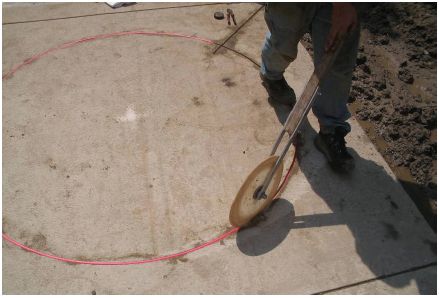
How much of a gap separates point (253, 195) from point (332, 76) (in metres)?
0.92

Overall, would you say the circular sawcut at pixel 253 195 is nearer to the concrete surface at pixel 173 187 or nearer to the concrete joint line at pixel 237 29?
the concrete surface at pixel 173 187

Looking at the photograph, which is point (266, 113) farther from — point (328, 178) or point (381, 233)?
point (381, 233)

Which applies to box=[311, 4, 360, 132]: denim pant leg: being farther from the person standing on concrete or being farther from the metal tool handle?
the metal tool handle

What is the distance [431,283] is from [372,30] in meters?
2.57

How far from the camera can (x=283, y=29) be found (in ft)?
8.75

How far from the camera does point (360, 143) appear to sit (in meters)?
3.03

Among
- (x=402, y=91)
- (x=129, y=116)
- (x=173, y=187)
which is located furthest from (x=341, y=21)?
(x=129, y=116)

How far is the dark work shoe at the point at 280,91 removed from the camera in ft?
10.6

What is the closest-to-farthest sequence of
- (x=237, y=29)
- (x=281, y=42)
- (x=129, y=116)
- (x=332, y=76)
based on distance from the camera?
(x=332, y=76)
(x=281, y=42)
(x=129, y=116)
(x=237, y=29)

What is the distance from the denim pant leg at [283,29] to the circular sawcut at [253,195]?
883mm

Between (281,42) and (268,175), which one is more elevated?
(281,42)

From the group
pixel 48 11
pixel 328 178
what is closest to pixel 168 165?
pixel 328 178

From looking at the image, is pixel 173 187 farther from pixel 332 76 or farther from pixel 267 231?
pixel 332 76

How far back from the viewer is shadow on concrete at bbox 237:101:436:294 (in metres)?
2.44
